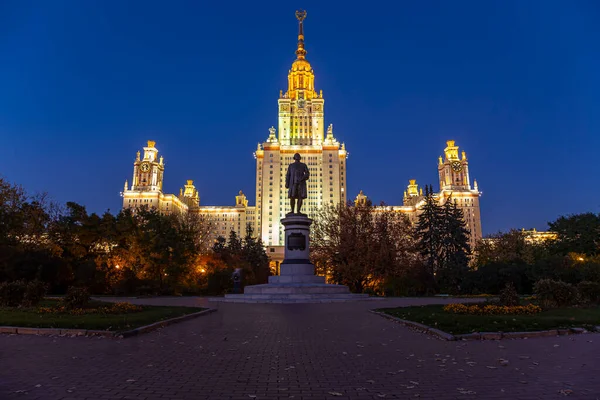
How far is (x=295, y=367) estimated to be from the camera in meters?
7.69

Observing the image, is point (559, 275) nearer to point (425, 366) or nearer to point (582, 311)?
point (582, 311)

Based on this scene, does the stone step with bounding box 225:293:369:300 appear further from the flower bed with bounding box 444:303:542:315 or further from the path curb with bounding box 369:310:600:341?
the path curb with bounding box 369:310:600:341

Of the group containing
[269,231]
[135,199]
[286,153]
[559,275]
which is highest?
[286,153]

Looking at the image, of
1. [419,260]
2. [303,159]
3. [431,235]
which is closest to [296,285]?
[419,260]

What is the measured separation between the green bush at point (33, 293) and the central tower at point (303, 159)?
4724 inches

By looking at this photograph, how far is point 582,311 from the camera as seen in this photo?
50.7 feet

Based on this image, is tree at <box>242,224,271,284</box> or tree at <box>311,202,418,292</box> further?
tree at <box>242,224,271,284</box>

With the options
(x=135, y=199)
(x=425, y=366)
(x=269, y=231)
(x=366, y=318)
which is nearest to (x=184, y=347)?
(x=425, y=366)

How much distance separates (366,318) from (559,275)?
20.0 metres

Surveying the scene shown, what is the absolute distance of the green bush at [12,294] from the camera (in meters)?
18.2

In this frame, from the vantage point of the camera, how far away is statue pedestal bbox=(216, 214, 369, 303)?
25.9 meters

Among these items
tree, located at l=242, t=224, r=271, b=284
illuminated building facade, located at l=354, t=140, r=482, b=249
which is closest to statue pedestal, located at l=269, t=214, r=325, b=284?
tree, located at l=242, t=224, r=271, b=284

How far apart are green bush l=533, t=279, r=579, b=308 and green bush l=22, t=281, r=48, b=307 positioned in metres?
21.7

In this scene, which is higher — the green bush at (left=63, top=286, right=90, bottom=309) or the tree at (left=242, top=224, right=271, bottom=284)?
the tree at (left=242, top=224, right=271, bottom=284)
